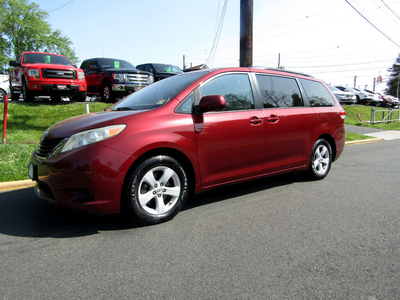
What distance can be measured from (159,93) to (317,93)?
2860mm

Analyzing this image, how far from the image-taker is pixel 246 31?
10414 mm

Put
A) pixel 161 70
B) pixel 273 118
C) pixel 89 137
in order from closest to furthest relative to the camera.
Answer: pixel 89 137
pixel 273 118
pixel 161 70

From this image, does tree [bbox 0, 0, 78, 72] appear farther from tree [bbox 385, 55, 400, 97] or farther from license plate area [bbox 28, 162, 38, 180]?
tree [bbox 385, 55, 400, 97]

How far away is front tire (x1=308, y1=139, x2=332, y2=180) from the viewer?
5.30m

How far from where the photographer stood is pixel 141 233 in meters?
3.25

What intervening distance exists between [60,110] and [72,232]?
8469 millimetres

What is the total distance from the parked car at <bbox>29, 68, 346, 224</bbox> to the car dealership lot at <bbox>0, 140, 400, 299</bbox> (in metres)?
0.34

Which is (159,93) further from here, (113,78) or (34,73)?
(113,78)

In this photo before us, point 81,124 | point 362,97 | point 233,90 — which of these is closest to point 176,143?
point 81,124

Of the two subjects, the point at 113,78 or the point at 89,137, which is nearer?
the point at 89,137

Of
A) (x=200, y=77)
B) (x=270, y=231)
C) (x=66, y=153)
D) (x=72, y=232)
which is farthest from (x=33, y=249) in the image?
(x=200, y=77)

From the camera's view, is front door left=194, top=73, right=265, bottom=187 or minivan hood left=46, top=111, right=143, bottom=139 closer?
minivan hood left=46, top=111, right=143, bottom=139

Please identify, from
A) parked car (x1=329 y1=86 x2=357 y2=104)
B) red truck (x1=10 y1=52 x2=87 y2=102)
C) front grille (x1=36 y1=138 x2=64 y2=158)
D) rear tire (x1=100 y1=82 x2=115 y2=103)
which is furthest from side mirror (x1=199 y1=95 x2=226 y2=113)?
parked car (x1=329 y1=86 x2=357 y2=104)

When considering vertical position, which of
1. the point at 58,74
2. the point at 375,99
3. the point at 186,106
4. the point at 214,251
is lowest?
the point at 214,251
